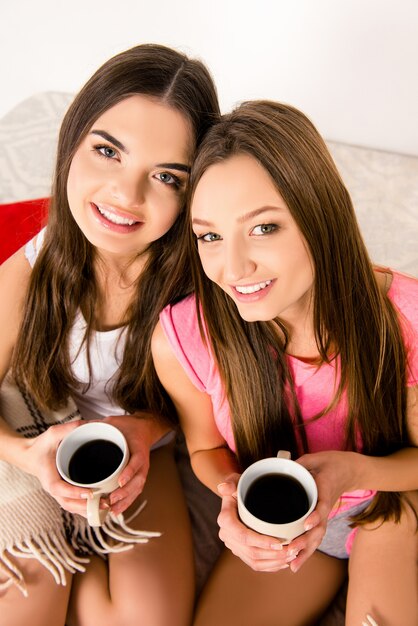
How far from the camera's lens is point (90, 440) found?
102 cm

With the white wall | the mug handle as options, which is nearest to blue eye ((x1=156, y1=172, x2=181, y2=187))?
the mug handle

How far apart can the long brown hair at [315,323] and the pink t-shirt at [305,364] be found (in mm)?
18

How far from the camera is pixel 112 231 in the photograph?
3.62 ft

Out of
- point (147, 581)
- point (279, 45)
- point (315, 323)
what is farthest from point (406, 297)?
point (279, 45)

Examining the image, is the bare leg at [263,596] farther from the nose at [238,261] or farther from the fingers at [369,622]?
the nose at [238,261]

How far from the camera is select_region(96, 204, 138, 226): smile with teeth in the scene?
1.10 m

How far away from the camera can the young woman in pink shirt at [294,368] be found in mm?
932

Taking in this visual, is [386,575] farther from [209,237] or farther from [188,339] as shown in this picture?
[209,237]

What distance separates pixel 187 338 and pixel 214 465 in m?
0.29

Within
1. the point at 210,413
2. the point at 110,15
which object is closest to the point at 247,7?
the point at 110,15

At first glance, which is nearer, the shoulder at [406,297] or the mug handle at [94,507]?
the mug handle at [94,507]

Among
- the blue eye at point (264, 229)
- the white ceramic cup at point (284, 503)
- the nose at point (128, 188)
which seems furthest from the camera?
the nose at point (128, 188)

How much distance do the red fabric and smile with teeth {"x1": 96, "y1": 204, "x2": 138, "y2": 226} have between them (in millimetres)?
596

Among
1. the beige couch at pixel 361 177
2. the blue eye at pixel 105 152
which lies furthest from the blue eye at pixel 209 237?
the beige couch at pixel 361 177
